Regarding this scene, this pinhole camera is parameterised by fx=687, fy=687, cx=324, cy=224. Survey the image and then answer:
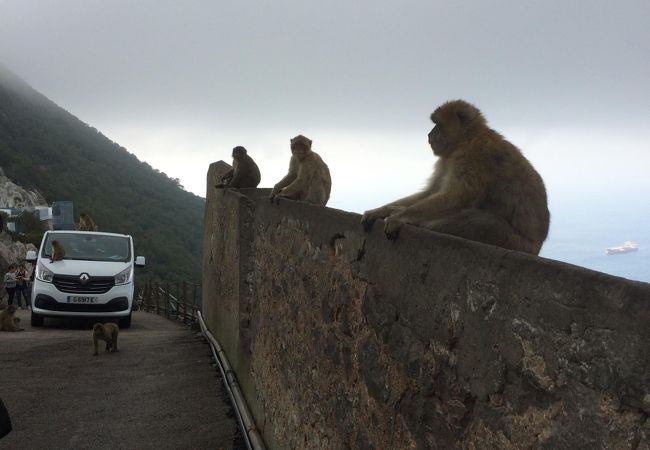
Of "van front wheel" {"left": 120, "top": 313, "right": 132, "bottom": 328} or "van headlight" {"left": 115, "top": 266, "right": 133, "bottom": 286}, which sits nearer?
"van headlight" {"left": 115, "top": 266, "right": 133, "bottom": 286}

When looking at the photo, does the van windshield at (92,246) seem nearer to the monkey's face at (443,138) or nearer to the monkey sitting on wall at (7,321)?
the monkey sitting on wall at (7,321)

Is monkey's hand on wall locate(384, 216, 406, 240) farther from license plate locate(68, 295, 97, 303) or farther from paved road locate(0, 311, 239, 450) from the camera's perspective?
license plate locate(68, 295, 97, 303)

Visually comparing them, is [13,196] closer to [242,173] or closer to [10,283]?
[10,283]

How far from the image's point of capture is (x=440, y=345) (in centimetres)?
248

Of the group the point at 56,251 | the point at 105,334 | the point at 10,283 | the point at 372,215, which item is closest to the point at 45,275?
the point at 56,251

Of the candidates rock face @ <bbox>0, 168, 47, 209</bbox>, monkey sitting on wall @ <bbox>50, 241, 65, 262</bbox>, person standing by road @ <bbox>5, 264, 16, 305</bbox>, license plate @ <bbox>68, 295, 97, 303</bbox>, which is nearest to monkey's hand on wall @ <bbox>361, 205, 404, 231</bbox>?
license plate @ <bbox>68, 295, 97, 303</bbox>

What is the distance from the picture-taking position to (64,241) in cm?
1295

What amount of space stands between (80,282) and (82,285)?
7 centimetres

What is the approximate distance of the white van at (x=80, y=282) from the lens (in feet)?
39.4

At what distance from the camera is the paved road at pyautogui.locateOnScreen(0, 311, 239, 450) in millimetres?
6129

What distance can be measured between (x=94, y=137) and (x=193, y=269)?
33.3 metres

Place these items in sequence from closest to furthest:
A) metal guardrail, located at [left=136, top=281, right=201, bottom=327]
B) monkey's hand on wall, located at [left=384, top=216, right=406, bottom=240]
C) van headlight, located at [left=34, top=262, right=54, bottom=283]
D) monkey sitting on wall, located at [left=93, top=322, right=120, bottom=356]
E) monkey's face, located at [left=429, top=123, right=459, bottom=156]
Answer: monkey's hand on wall, located at [left=384, top=216, right=406, bottom=240] < monkey's face, located at [left=429, top=123, right=459, bottom=156] < monkey sitting on wall, located at [left=93, top=322, right=120, bottom=356] < van headlight, located at [left=34, top=262, right=54, bottom=283] < metal guardrail, located at [left=136, top=281, right=201, bottom=327]

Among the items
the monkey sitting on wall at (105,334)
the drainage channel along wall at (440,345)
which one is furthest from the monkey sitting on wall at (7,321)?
the drainage channel along wall at (440,345)

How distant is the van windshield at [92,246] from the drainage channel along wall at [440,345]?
27.0ft
